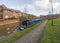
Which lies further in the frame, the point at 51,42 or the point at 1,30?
the point at 1,30

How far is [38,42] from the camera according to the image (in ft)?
55.2

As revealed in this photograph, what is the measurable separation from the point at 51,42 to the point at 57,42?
0.69 metres

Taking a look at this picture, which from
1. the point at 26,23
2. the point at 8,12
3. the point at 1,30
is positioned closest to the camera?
the point at 1,30

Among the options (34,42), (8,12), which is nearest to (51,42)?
(34,42)

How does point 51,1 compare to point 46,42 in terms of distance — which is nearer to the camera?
point 46,42

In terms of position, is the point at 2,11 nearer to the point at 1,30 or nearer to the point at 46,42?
the point at 1,30

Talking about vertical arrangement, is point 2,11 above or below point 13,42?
above

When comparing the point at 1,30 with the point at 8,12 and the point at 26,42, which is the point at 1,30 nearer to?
the point at 26,42

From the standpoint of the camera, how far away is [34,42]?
1680 cm

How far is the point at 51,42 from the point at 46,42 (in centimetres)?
75

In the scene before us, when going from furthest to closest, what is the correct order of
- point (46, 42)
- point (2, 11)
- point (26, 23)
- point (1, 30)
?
point (2, 11) < point (26, 23) < point (1, 30) < point (46, 42)

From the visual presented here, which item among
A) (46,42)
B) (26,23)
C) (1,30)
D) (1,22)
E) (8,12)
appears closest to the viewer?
(46,42)

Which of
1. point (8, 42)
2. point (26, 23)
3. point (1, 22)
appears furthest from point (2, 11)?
point (8, 42)

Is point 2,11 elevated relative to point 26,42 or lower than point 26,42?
elevated
